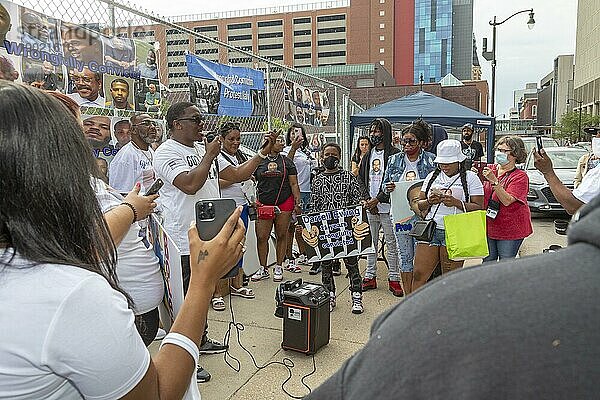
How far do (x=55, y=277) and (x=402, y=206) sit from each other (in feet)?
16.1

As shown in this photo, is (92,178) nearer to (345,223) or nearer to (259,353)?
(259,353)

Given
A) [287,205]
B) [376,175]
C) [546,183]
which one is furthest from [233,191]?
[546,183]

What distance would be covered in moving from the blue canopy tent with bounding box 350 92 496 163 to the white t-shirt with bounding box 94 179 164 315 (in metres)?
7.62

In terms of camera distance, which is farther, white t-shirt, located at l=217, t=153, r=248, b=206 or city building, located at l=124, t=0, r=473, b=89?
city building, located at l=124, t=0, r=473, b=89

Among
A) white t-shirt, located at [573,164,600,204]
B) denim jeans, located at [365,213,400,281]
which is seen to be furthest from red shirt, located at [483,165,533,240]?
white t-shirt, located at [573,164,600,204]

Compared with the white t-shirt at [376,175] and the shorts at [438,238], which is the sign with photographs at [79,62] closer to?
the white t-shirt at [376,175]

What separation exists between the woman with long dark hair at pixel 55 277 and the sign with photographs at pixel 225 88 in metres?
4.51

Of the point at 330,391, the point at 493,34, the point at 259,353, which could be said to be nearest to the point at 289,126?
the point at 259,353

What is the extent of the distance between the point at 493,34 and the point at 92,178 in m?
22.5

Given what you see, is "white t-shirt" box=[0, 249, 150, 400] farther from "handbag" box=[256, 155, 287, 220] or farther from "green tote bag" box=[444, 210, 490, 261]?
"handbag" box=[256, 155, 287, 220]

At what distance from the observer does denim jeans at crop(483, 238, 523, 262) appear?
17.0ft

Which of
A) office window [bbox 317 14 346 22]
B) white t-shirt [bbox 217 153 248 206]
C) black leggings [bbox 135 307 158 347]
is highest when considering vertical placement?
office window [bbox 317 14 346 22]

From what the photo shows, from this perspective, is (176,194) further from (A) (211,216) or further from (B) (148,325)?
(A) (211,216)

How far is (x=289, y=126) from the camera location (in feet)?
27.9
